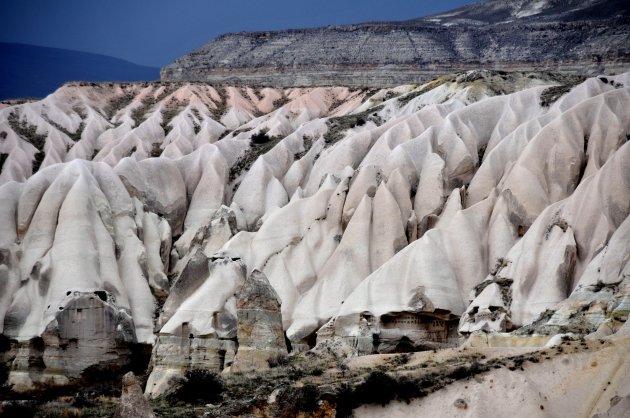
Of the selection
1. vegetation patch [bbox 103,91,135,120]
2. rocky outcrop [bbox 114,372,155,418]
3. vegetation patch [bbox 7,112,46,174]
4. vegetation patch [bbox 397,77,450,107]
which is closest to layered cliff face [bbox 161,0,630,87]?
vegetation patch [bbox 103,91,135,120]

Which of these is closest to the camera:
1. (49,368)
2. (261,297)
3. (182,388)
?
(182,388)

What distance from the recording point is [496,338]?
26594 mm

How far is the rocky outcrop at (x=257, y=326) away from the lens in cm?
2925

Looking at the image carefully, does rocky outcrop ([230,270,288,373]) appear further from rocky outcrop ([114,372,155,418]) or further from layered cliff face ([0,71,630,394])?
rocky outcrop ([114,372,155,418])

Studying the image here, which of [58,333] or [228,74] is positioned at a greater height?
[228,74]

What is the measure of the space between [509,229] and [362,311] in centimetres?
707

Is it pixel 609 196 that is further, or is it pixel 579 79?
pixel 579 79

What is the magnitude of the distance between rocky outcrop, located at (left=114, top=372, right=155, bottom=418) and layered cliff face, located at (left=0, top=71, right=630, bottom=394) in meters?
9.55

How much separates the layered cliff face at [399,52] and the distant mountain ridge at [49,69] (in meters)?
28.4

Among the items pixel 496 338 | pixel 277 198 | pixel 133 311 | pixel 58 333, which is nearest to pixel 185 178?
pixel 277 198

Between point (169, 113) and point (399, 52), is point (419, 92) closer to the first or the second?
point (169, 113)

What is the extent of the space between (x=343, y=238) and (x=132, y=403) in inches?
935

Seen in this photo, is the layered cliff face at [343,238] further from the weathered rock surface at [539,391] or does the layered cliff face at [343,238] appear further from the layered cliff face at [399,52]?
the layered cliff face at [399,52]

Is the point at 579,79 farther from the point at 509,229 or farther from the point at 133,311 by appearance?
the point at 133,311
